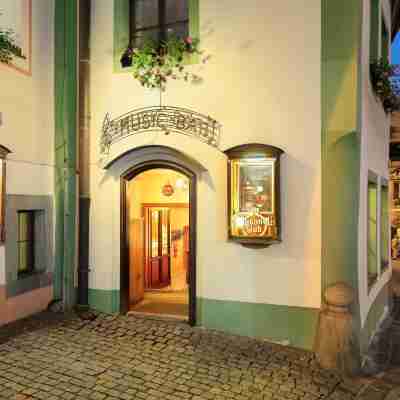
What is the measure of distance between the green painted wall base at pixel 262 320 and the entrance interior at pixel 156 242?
27.1 inches

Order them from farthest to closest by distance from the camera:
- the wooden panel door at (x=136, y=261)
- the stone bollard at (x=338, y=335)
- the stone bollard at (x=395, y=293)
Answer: the stone bollard at (x=395, y=293) → the wooden panel door at (x=136, y=261) → the stone bollard at (x=338, y=335)

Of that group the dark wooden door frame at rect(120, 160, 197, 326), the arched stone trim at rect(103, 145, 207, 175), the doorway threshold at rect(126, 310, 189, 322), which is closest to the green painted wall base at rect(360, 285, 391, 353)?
the dark wooden door frame at rect(120, 160, 197, 326)

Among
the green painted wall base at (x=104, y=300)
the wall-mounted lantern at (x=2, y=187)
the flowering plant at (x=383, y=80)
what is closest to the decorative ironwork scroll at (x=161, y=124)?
the wall-mounted lantern at (x=2, y=187)

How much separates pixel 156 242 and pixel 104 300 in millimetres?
2533

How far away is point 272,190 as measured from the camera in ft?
20.6

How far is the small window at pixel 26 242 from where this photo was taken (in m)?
7.34

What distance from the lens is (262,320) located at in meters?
6.47

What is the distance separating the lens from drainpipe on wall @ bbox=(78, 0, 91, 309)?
Result: 7.52 metres

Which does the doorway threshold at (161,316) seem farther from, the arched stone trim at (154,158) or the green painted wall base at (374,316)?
the green painted wall base at (374,316)

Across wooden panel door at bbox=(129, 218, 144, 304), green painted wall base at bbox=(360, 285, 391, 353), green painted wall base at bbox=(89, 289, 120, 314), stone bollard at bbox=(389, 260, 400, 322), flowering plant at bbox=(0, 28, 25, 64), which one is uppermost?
flowering plant at bbox=(0, 28, 25, 64)

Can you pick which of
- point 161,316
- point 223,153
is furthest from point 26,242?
point 223,153

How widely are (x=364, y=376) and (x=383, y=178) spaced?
4.99 m

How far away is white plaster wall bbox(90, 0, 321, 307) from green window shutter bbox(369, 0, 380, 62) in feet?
7.12

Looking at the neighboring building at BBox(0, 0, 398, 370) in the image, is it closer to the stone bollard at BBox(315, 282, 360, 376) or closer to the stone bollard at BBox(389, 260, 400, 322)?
the stone bollard at BBox(315, 282, 360, 376)
